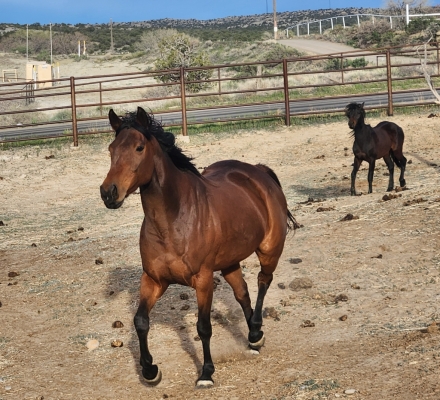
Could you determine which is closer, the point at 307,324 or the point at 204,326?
the point at 204,326

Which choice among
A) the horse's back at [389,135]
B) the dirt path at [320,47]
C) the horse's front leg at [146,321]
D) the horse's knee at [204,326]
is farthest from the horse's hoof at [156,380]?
the dirt path at [320,47]

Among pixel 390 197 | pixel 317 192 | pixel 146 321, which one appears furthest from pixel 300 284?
pixel 317 192

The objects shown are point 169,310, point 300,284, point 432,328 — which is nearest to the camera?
point 432,328

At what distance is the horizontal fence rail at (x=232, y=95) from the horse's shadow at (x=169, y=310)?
6.16 m

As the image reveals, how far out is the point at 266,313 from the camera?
22.9ft

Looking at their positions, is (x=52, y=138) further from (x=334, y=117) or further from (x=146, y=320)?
(x=146, y=320)

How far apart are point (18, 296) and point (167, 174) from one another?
394cm

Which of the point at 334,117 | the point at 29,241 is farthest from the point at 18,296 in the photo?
the point at 334,117

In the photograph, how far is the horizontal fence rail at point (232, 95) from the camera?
20.3m

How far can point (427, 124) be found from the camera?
1852 centimetres

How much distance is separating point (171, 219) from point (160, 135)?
2.05 ft

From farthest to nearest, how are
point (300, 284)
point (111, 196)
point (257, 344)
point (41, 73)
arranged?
point (41, 73) < point (300, 284) < point (257, 344) < point (111, 196)

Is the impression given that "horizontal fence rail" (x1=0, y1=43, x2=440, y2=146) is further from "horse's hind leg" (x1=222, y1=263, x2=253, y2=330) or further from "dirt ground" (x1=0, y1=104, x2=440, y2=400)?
"horse's hind leg" (x1=222, y1=263, x2=253, y2=330)

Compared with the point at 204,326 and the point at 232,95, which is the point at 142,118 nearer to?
the point at 204,326
